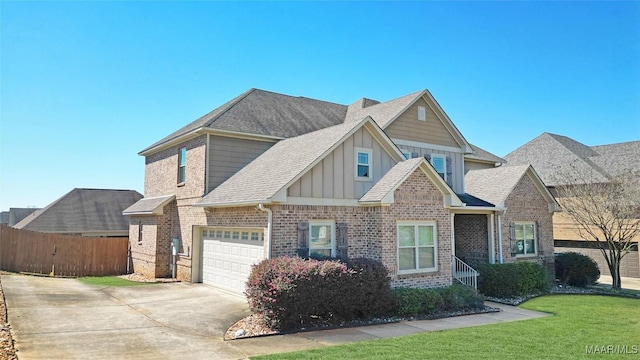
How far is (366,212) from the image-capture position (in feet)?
46.2

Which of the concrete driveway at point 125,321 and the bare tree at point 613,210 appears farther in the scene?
the bare tree at point 613,210

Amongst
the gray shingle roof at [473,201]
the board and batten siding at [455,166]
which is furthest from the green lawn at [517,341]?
the board and batten siding at [455,166]

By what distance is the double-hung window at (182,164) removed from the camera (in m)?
20.0

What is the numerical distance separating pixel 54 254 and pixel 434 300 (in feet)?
64.4

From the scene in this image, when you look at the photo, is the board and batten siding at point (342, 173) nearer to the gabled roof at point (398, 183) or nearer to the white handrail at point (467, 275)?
the gabled roof at point (398, 183)

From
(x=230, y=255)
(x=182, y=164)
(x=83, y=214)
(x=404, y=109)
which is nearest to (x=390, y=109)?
(x=404, y=109)

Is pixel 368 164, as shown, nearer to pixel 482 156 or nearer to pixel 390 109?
pixel 390 109

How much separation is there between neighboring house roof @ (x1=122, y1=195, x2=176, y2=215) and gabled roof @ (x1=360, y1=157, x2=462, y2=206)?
35.0 feet

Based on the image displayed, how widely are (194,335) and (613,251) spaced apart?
19.1m

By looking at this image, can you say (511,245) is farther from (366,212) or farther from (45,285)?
(45,285)

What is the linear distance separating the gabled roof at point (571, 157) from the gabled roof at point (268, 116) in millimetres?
15349

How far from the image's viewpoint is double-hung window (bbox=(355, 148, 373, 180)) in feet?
48.1

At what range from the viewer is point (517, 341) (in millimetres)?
9289

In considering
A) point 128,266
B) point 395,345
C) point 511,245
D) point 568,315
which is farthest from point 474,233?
point 128,266
